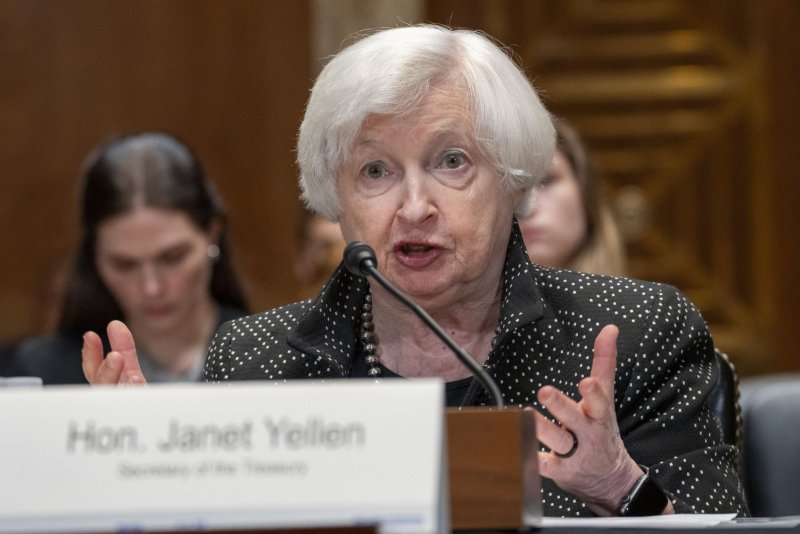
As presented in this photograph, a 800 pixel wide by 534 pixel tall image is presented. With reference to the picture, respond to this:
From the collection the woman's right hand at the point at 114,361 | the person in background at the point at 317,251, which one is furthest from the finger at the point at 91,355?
the person in background at the point at 317,251

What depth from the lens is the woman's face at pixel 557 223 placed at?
13.0 feet

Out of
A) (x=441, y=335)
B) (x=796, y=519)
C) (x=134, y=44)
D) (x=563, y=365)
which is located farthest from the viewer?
(x=134, y=44)

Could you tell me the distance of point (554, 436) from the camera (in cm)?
177

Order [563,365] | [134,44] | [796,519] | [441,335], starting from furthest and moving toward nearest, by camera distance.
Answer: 1. [134,44]
2. [563,365]
3. [441,335]
4. [796,519]

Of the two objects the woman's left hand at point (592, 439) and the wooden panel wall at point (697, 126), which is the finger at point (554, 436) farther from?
the wooden panel wall at point (697, 126)

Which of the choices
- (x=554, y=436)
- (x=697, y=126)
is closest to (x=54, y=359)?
(x=554, y=436)

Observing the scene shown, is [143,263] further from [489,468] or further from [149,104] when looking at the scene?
[489,468]

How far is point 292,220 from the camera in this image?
604 cm

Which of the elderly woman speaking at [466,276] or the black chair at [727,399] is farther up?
the elderly woman speaking at [466,276]

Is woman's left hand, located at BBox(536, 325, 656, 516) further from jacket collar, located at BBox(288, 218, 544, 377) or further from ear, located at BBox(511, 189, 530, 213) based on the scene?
ear, located at BBox(511, 189, 530, 213)

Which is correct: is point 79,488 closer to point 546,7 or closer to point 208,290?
point 208,290

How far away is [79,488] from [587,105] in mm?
5071

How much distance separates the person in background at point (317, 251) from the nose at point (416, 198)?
7.78ft

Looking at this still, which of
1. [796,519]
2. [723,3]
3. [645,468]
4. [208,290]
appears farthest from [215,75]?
[796,519]
